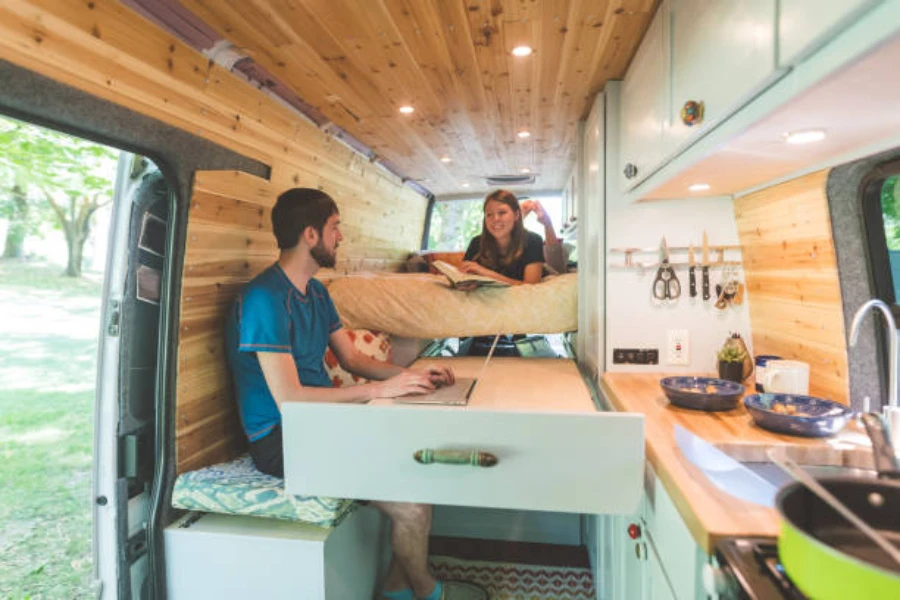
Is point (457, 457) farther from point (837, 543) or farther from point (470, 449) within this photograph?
point (837, 543)

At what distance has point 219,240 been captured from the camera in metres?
1.66

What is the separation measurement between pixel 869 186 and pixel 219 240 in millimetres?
1821

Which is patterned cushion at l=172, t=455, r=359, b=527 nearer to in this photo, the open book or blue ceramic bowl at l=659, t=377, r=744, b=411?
blue ceramic bowl at l=659, t=377, r=744, b=411

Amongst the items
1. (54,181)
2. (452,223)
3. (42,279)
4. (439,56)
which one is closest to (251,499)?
(42,279)

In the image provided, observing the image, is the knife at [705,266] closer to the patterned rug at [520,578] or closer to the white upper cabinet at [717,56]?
the white upper cabinet at [717,56]

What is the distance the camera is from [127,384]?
4.72 ft

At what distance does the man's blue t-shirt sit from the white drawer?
0.51m

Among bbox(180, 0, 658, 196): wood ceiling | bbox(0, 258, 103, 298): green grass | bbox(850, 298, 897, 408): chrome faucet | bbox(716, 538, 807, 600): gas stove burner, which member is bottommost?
bbox(716, 538, 807, 600): gas stove burner

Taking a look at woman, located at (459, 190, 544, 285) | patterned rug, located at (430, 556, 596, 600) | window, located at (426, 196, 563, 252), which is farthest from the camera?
window, located at (426, 196, 563, 252)

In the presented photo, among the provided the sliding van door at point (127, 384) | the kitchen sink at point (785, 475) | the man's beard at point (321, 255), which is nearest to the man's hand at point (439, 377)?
the man's beard at point (321, 255)

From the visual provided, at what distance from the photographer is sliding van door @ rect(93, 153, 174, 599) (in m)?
1.42

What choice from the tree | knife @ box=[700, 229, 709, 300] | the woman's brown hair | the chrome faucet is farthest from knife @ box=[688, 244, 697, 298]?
the tree

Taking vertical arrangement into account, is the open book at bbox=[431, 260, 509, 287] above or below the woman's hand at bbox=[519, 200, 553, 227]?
below

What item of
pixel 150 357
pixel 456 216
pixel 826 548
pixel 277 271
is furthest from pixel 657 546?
pixel 456 216
